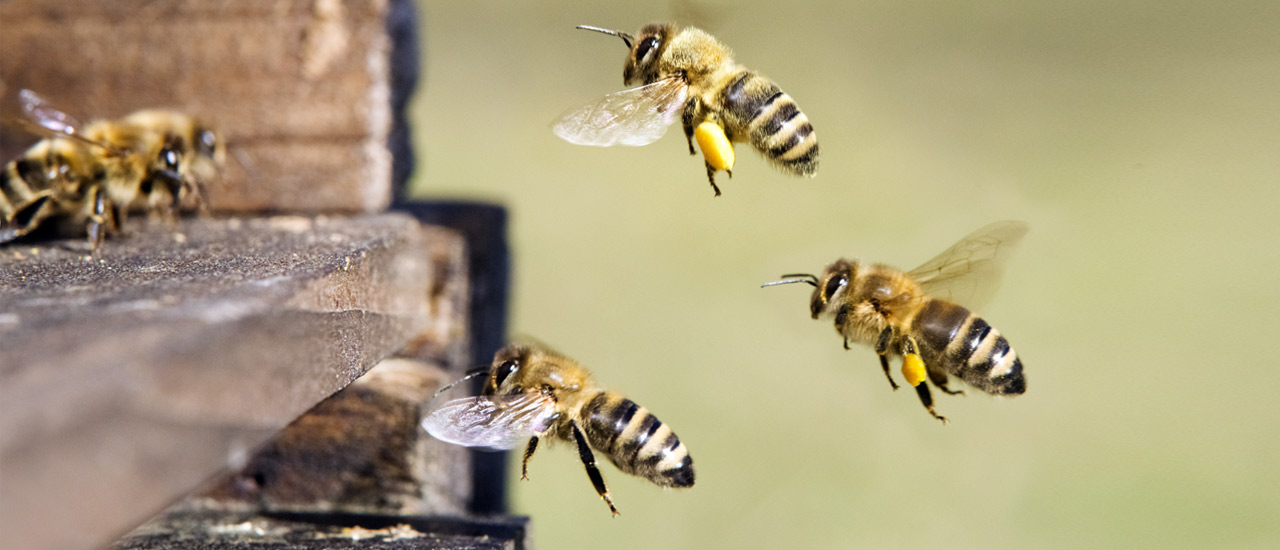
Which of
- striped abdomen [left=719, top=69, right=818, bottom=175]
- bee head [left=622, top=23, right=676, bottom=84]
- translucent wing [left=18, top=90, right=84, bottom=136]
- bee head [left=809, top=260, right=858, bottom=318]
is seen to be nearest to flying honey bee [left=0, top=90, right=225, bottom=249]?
translucent wing [left=18, top=90, right=84, bottom=136]

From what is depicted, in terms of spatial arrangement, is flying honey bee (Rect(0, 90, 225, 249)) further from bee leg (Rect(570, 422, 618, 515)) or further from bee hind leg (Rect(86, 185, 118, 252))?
bee leg (Rect(570, 422, 618, 515))

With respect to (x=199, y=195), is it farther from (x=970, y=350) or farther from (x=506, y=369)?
(x=970, y=350)

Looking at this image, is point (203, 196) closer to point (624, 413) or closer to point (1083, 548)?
point (624, 413)

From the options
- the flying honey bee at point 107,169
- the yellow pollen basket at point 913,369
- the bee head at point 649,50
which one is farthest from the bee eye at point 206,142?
the yellow pollen basket at point 913,369

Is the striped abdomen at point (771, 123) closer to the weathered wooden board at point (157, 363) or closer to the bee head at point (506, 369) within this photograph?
the bee head at point (506, 369)

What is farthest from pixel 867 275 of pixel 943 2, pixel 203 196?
pixel 203 196

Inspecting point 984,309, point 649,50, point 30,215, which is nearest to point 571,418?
point 649,50
